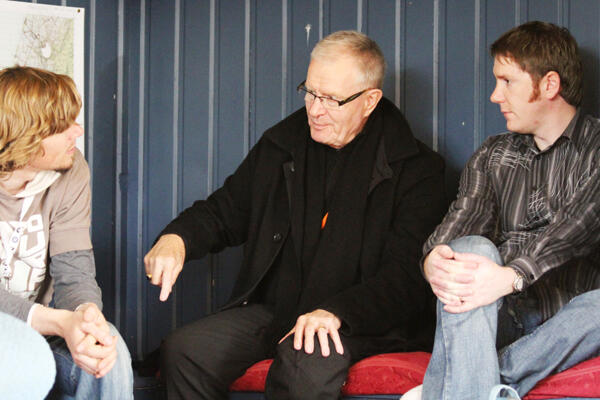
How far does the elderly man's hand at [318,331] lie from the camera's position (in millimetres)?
2080

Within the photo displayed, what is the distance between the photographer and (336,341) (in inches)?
82.7

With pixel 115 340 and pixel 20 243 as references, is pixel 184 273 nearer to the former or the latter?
pixel 20 243

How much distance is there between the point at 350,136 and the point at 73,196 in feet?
2.92

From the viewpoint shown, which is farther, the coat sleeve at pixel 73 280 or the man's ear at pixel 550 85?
the man's ear at pixel 550 85

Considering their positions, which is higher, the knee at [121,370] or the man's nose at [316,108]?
the man's nose at [316,108]

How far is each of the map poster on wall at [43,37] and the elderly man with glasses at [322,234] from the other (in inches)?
32.5

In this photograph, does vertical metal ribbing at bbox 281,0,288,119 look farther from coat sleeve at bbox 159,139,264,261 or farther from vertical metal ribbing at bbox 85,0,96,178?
vertical metal ribbing at bbox 85,0,96,178

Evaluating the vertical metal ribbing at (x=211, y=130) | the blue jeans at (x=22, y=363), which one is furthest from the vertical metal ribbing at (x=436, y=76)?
the blue jeans at (x=22, y=363)

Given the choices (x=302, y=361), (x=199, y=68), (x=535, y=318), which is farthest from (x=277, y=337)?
(x=199, y=68)

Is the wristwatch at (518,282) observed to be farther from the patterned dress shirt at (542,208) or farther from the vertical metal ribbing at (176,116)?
the vertical metal ribbing at (176,116)

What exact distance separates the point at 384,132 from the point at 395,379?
0.82m

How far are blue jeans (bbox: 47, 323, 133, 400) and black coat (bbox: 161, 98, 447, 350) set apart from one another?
546 mm

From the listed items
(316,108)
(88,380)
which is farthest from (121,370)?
(316,108)

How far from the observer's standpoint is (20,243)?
2104 millimetres
